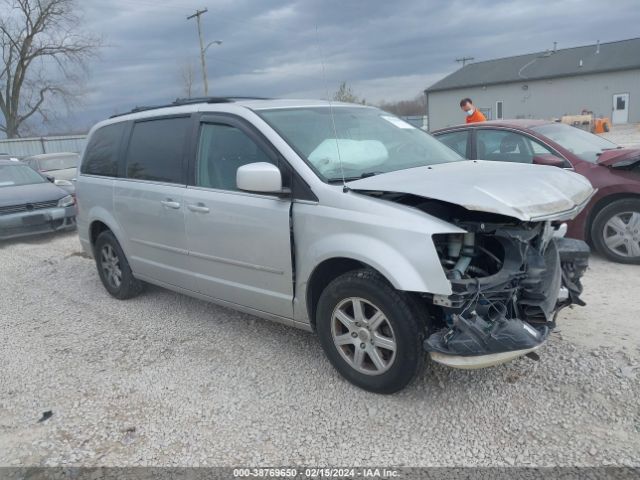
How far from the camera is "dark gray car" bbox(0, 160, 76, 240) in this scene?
29.1ft

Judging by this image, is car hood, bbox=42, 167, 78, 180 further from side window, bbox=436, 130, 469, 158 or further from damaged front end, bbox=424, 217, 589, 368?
damaged front end, bbox=424, 217, 589, 368

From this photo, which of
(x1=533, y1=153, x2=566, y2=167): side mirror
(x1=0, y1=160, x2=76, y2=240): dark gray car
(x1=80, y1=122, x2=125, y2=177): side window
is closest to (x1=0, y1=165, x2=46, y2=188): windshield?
(x1=0, y1=160, x2=76, y2=240): dark gray car

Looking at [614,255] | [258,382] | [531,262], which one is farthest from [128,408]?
[614,255]

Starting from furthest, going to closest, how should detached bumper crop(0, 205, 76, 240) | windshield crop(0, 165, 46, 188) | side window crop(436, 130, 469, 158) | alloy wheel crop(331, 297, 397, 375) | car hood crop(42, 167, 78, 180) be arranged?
car hood crop(42, 167, 78, 180) < windshield crop(0, 165, 46, 188) < detached bumper crop(0, 205, 76, 240) < side window crop(436, 130, 469, 158) < alloy wheel crop(331, 297, 397, 375)

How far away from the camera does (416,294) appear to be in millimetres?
3055

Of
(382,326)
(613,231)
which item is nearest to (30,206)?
(382,326)

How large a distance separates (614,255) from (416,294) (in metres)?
3.48

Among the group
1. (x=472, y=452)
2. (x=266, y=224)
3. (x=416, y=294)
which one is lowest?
(x=472, y=452)

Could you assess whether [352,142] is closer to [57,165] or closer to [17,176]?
[17,176]

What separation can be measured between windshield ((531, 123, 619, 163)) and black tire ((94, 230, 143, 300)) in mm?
4839

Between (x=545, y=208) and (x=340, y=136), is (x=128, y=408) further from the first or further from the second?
(x=545, y=208)

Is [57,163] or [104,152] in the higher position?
[104,152]

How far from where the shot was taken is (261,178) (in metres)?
3.42

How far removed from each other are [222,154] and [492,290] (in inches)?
90.5
